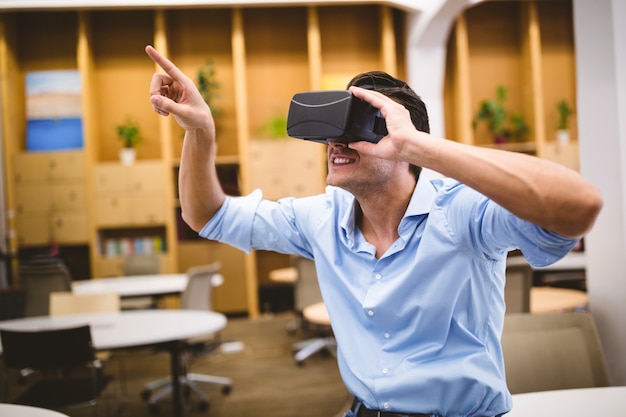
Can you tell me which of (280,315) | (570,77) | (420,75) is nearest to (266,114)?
(420,75)

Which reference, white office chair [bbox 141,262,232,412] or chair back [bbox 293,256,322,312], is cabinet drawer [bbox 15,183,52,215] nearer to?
white office chair [bbox 141,262,232,412]

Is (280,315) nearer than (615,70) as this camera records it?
No

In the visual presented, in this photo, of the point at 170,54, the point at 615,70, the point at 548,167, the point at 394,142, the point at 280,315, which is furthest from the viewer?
the point at 170,54

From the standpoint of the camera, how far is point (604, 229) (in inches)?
97.0

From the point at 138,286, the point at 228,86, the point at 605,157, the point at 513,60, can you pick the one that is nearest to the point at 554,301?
the point at 605,157

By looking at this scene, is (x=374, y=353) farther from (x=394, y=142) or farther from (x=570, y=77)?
(x=570, y=77)

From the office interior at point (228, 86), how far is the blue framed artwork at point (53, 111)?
9cm

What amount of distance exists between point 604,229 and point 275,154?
573 centimetres

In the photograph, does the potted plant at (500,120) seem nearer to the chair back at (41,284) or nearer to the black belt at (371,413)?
the chair back at (41,284)

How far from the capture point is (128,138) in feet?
25.9

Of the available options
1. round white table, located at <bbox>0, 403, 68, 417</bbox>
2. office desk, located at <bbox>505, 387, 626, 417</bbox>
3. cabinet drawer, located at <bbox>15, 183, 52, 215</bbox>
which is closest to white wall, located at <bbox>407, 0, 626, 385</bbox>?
office desk, located at <bbox>505, 387, 626, 417</bbox>

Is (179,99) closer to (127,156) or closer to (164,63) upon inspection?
(164,63)

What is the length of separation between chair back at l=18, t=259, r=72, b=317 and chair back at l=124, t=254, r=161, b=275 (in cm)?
169

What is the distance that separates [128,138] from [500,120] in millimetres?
5163
